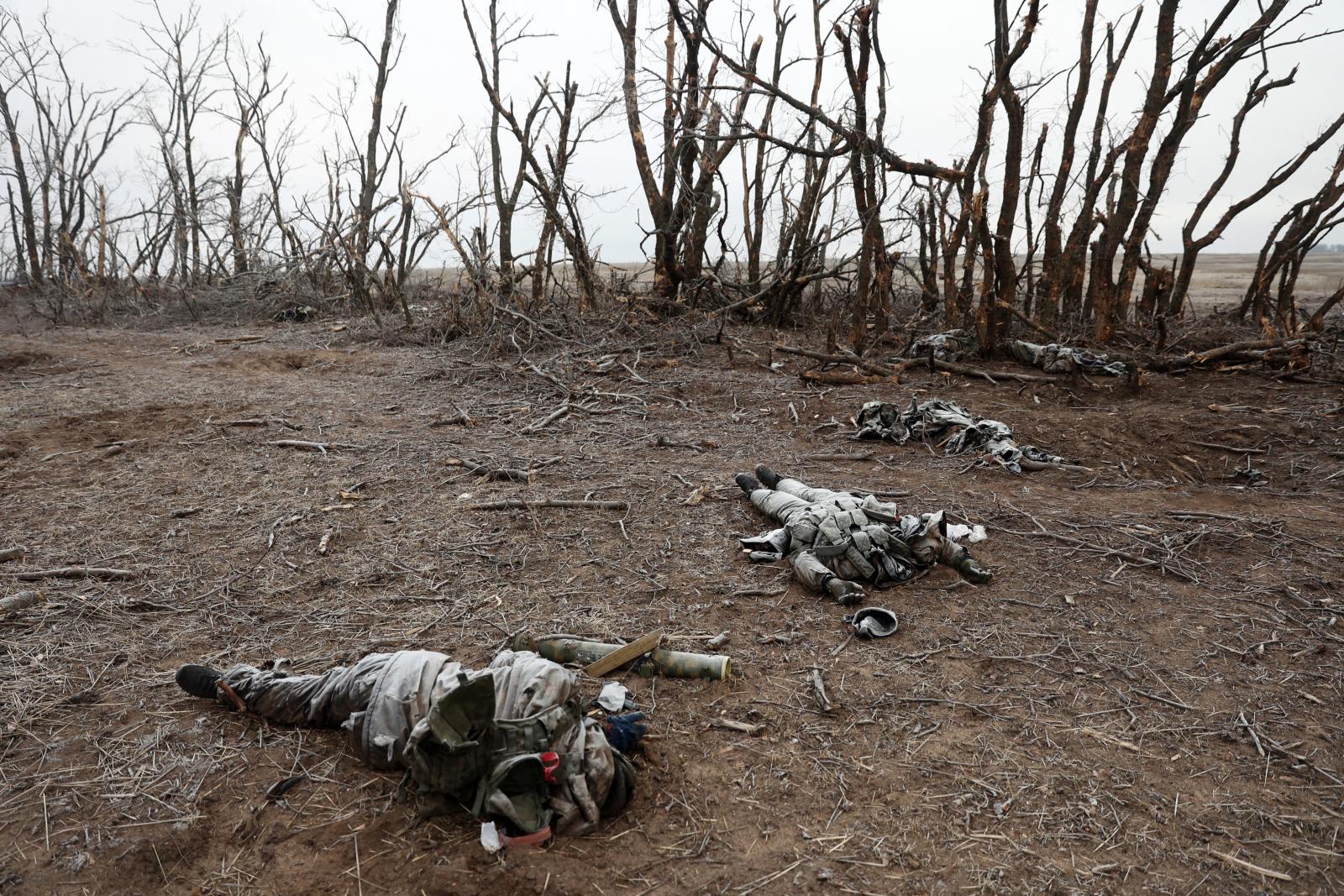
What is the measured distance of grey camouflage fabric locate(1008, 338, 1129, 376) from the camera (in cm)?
666

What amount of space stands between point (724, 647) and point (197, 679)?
177cm

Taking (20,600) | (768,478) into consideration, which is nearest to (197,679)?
(20,600)

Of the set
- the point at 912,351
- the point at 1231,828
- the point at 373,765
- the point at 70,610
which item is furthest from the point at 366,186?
the point at 1231,828

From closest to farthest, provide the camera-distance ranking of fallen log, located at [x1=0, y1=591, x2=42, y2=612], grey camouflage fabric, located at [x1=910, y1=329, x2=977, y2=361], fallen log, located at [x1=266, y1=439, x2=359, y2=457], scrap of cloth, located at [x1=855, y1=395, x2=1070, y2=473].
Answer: fallen log, located at [x1=0, y1=591, x2=42, y2=612], scrap of cloth, located at [x1=855, y1=395, x2=1070, y2=473], fallen log, located at [x1=266, y1=439, x2=359, y2=457], grey camouflage fabric, located at [x1=910, y1=329, x2=977, y2=361]

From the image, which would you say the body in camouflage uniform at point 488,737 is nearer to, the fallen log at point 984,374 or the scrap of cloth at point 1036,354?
the fallen log at point 984,374

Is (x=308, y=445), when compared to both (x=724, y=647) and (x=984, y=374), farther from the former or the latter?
(x=984, y=374)

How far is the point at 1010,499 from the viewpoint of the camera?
421 cm

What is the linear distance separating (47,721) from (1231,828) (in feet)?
11.2

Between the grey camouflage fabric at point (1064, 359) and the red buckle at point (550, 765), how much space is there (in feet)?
19.9

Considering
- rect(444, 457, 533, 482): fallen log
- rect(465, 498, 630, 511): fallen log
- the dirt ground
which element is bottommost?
the dirt ground

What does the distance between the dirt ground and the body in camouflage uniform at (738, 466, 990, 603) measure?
0.14m

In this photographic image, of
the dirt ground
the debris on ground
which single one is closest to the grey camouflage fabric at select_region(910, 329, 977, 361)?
the dirt ground

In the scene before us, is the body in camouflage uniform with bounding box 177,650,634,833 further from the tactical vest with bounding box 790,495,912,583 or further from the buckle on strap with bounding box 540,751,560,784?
the tactical vest with bounding box 790,495,912,583

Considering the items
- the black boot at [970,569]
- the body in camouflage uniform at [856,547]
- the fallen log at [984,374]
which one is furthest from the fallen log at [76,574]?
the fallen log at [984,374]
